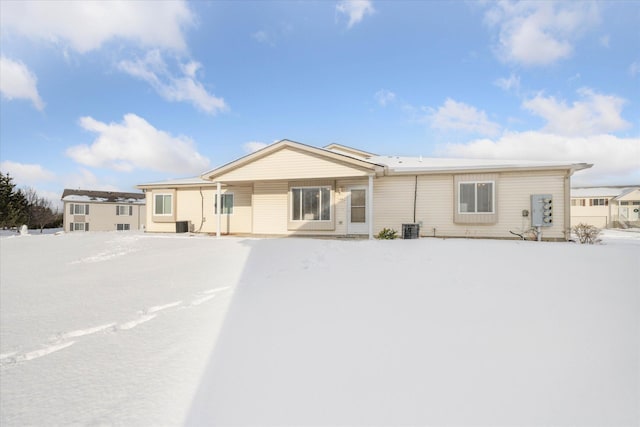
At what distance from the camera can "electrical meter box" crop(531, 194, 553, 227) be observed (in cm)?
1154

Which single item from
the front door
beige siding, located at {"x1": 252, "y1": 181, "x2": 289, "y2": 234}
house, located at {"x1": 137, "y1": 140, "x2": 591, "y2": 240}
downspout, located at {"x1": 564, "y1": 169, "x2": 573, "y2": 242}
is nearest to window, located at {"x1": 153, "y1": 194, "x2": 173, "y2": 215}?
house, located at {"x1": 137, "y1": 140, "x2": 591, "y2": 240}

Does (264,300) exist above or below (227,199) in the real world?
below

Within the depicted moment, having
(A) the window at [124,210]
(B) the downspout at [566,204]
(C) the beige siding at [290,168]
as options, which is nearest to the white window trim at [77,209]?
(A) the window at [124,210]

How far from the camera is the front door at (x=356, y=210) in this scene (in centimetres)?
1354

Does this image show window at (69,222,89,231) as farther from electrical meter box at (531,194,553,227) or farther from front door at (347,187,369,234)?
electrical meter box at (531,194,553,227)

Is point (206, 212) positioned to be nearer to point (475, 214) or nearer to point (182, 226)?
point (182, 226)

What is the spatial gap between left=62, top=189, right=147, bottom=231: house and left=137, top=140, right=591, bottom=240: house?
91.4 ft

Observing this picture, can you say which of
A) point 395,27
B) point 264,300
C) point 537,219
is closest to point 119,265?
point 264,300

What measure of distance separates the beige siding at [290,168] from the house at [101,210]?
27939mm

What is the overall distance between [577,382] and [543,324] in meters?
1.26

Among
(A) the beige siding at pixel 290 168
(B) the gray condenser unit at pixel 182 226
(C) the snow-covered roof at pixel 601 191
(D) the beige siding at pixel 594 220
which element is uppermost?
(C) the snow-covered roof at pixel 601 191

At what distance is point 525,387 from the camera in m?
2.67

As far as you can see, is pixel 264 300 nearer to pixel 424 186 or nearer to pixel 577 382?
pixel 577 382

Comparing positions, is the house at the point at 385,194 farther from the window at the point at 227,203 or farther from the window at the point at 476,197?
the window at the point at 227,203
